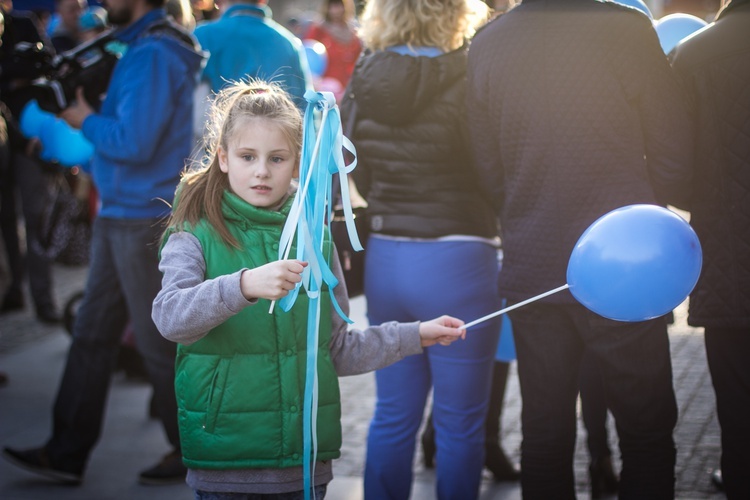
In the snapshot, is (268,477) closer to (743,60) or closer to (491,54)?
(491,54)

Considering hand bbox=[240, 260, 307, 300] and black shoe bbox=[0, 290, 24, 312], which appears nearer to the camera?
hand bbox=[240, 260, 307, 300]

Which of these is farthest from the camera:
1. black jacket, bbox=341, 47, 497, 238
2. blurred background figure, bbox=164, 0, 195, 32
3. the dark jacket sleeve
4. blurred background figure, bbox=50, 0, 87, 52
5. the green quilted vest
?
blurred background figure, bbox=50, 0, 87, 52

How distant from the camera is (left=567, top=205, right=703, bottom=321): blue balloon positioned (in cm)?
249

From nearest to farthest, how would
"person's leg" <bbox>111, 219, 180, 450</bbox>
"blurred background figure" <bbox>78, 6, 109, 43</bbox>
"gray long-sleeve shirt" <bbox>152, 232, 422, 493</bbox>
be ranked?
"gray long-sleeve shirt" <bbox>152, 232, 422, 493</bbox>, "person's leg" <bbox>111, 219, 180, 450</bbox>, "blurred background figure" <bbox>78, 6, 109, 43</bbox>

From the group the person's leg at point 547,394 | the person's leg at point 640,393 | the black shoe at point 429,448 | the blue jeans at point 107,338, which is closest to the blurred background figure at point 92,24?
the blue jeans at point 107,338

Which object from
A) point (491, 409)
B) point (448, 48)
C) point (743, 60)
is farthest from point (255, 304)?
point (491, 409)

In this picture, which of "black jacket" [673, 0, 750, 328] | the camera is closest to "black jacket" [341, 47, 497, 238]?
"black jacket" [673, 0, 750, 328]

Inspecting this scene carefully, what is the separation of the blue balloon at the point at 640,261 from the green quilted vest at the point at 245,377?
2.60ft

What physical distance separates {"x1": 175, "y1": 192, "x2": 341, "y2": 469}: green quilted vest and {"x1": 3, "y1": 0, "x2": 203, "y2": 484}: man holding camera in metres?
1.45

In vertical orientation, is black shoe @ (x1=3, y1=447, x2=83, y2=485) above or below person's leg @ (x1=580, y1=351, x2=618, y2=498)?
below

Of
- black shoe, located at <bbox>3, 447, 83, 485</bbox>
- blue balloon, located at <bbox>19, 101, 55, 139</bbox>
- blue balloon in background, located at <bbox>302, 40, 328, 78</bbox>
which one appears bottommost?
black shoe, located at <bbox>3, 447, 83, 485</bbox>

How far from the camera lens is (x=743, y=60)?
280 centimetres

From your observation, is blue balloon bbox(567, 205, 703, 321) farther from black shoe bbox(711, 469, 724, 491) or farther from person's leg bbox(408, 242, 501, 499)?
black shoe bbox(711, 469, 724, 491)

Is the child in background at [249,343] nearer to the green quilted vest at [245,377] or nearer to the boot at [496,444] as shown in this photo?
the green quilted vest at [245,377]
